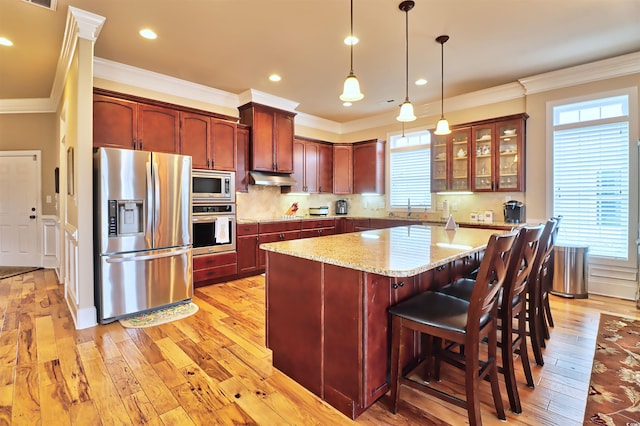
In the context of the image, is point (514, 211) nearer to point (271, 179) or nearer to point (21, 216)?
point (271, 179)

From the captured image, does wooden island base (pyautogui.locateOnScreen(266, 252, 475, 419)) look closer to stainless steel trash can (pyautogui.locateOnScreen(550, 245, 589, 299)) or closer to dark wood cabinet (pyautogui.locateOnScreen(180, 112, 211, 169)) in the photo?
dark wood cabinet (pyautogui.locateOnScreen(180, 112, 211, 169))

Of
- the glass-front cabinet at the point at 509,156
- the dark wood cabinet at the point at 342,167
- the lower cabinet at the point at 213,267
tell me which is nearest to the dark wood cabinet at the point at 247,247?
the lower cabinet at the point at 213,267

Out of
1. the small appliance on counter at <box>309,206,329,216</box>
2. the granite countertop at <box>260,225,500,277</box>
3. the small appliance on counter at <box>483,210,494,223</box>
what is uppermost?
the small appliance on counter at <box>309,206,329,216</box>

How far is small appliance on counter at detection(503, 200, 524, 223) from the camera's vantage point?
440 cm

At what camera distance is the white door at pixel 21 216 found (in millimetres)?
5391

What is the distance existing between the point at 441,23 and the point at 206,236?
3652 millimetres

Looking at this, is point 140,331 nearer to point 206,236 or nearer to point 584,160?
point 206,236

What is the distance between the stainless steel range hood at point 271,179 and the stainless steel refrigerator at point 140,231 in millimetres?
1511

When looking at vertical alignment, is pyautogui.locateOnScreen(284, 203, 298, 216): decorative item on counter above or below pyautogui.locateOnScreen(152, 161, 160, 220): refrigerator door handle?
below

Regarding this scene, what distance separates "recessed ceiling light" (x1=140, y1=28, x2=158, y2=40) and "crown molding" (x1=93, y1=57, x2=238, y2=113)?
93cm

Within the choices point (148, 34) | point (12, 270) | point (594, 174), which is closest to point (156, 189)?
point (148, 34)

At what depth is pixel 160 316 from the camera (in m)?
3.22

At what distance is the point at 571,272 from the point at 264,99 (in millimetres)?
4845

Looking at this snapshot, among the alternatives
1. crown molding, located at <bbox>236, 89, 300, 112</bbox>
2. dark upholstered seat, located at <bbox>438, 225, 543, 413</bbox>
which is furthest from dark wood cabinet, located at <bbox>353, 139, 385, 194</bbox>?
dark upholstered seat, located at <bbox>438, 225, 543, 413</bbox>
